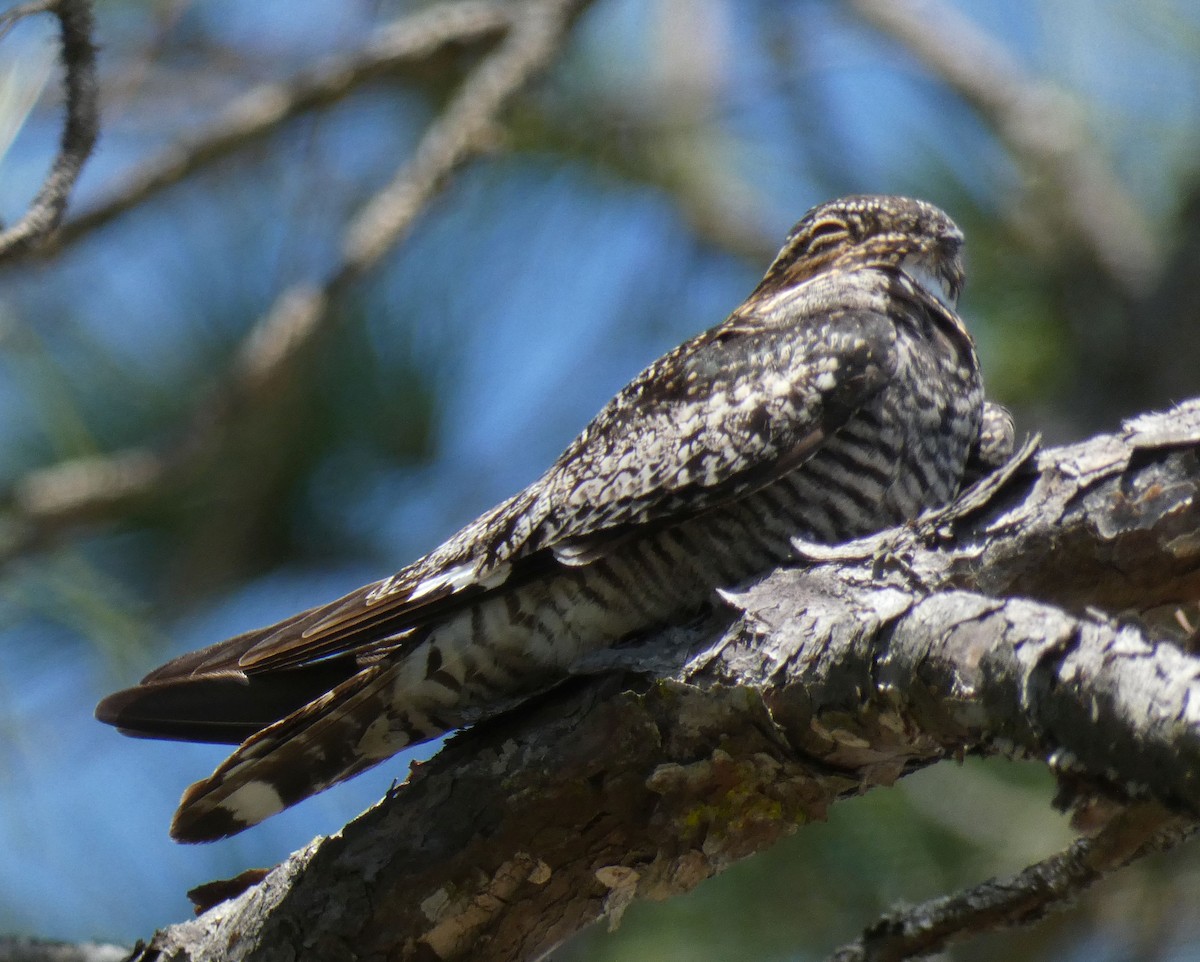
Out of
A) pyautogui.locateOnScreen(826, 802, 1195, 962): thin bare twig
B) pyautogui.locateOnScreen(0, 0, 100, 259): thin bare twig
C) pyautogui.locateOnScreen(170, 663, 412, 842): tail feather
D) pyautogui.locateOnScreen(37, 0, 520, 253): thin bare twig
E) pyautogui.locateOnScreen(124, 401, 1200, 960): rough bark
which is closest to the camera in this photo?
pyautogui.locateOnScreen(826, 802, 1195, 962): thin bare twig

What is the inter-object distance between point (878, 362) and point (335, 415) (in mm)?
2335

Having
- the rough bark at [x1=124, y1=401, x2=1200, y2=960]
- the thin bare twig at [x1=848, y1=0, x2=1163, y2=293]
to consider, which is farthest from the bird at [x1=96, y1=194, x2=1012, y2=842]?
the thin bare twig at [x1=848, y1=0, x2=1163, y2=293]

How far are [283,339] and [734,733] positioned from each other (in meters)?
1.72

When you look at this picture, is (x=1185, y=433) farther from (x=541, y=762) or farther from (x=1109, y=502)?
(x=541, y=762)

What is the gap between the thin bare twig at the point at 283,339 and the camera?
10.4 feet

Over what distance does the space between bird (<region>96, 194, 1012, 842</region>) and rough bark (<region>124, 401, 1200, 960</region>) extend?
0.64ft

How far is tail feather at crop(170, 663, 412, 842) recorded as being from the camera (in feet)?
7.46

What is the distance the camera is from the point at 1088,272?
4531 mm

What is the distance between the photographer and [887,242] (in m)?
3.11

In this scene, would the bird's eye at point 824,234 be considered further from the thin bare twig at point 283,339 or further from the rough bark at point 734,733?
the rough bark at point 734,733

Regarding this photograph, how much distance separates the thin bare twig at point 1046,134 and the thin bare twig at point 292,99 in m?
1.73

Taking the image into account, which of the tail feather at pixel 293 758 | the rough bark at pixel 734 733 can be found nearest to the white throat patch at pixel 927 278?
the rough bark at pixel 734 733

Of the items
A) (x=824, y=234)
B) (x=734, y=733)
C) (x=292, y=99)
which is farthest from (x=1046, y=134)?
(x=734, y=733)

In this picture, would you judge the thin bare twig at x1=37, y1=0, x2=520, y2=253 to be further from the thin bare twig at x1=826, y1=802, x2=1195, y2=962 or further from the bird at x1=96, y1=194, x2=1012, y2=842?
the thin bare twig at x1=826, y1=802, x2=1195, y2=962
